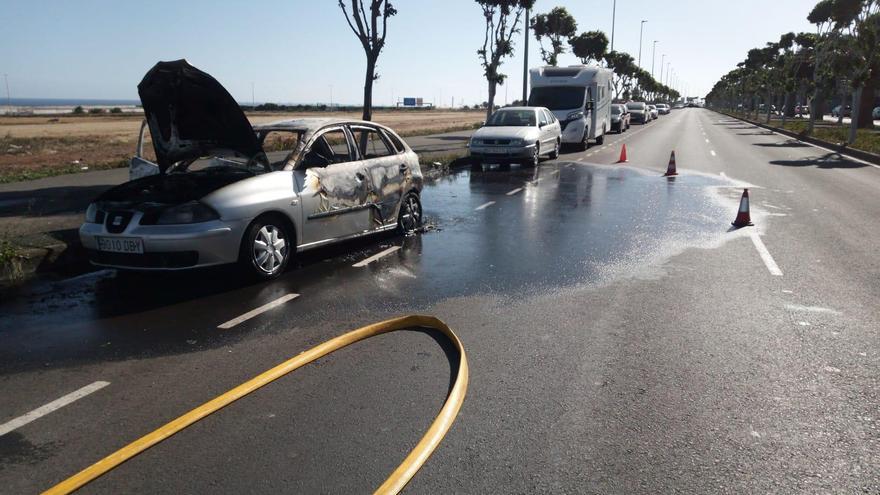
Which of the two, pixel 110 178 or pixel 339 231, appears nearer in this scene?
pixel 339 231

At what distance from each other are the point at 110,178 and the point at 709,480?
44.3ft

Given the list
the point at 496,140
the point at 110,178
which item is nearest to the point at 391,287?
the point at 110,178

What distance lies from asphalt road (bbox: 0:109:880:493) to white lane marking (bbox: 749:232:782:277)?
0.05m

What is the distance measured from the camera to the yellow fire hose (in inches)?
122

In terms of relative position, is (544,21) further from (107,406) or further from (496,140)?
(107,406)

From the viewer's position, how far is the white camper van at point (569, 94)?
2469cm

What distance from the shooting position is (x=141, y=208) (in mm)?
6250

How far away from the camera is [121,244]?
6.20 meters

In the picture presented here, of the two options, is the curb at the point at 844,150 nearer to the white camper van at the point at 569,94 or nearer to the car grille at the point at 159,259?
the white camper van at the point at 569,94

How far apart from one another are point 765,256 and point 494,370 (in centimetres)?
504

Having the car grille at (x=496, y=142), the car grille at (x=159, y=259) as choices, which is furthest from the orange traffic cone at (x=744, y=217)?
the car grille at (x=496, y=142)

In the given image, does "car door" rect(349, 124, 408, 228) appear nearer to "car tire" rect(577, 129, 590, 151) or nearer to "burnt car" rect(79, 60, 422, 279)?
"burnt car" rect(79, 60, 422, 279)

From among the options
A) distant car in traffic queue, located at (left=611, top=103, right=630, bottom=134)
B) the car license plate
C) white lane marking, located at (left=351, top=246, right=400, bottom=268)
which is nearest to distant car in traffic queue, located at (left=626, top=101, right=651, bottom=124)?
distant car in traffic queue, located at (left=611, top=103, right=630, bottom=134)

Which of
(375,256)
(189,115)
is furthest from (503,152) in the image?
(189,115)
